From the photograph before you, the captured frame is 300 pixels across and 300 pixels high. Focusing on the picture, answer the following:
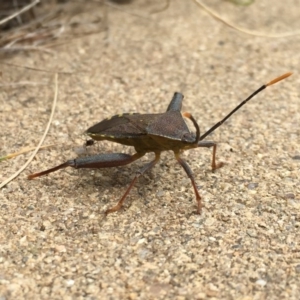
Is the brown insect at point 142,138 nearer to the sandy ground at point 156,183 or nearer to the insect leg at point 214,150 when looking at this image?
the insect leg at point 214,150

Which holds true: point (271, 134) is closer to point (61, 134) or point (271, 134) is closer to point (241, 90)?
point (241, 90)

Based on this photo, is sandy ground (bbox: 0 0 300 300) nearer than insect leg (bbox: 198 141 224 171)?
Yes

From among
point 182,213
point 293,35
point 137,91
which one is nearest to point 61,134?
point 137,91

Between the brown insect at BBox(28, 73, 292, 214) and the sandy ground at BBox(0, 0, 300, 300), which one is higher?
the brown insect at BBox(28, 73, 292, 214)

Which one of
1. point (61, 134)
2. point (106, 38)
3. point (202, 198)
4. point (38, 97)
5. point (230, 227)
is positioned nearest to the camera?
point (230, 227)

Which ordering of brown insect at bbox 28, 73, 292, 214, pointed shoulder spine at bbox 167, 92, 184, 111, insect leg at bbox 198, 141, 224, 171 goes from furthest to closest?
pointed shoulder spine at bbox 167, 92, 184, 111, insect leg at bbox 198, 141, 224, 171, brown insect at bbox 28, 73, 292, 214

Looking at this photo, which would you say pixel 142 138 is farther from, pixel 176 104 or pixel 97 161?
pixel 176 104

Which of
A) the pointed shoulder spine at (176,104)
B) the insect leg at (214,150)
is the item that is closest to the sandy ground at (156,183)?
the insect leg at (214,150)

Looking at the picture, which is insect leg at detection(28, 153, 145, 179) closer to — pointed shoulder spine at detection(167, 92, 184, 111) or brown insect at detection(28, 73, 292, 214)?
brown insect at detection(28, 73, 292, 214)

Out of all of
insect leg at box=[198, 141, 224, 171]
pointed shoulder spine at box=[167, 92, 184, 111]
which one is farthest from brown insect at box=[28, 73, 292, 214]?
pointed shoulder spine at box=[167, 92, 184, 111]
